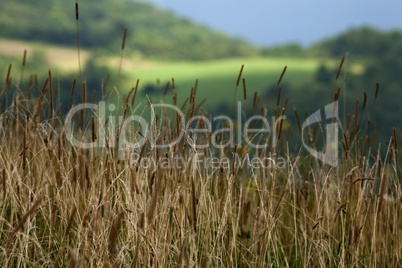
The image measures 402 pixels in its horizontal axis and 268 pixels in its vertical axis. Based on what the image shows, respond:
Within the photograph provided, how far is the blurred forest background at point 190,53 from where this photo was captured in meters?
37.6

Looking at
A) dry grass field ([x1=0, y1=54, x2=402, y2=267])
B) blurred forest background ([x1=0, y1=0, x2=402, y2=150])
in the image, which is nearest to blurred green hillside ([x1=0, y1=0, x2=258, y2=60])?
blurred forest background ([x1=0, y1=0, x2=402, y2=150])

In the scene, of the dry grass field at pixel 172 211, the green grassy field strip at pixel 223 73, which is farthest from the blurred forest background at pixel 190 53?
the dry grass field at pixel 172 211

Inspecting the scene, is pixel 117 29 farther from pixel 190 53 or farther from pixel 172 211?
pixel 172 211

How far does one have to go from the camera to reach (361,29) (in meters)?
48.8

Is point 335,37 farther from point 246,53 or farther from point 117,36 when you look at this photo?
point 117,36

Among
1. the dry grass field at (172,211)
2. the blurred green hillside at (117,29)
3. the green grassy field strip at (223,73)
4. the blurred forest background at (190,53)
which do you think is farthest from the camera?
Result: the blurred green hillside at (117,29)

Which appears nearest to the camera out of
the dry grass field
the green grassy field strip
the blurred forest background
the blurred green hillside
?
the dry grass field

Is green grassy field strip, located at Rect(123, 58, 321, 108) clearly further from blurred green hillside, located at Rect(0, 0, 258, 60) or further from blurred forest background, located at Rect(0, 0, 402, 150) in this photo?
blurred green hillside, located at Rect(0, 0, 258, 60)

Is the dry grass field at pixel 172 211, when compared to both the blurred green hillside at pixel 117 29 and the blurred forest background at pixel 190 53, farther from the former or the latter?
the blurred green hillside at pixel 117 29

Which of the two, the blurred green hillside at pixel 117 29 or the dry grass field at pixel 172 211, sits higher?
the blurred green hillside at pixel 117 29

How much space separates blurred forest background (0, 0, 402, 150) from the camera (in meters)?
37.6

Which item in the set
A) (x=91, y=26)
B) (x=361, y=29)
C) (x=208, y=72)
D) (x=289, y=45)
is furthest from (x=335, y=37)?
(x=91, y=26)

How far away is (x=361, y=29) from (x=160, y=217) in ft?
163

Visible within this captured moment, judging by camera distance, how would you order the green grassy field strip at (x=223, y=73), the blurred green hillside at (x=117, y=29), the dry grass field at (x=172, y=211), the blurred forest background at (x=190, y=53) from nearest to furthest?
1. the dry grass field at (x=172, y=211)
2. the blurred forest background at (x=190, y=53)
3. the green grassy field strip at (x=223, y=73)
4. the blurred green hillside at (x=117, y=29)
